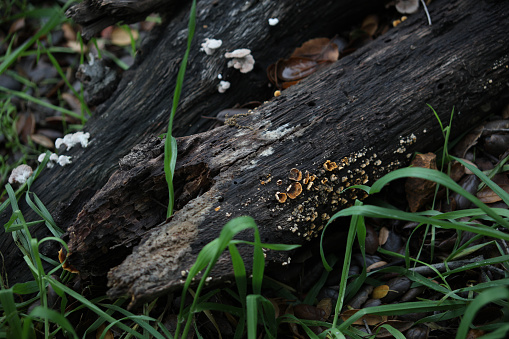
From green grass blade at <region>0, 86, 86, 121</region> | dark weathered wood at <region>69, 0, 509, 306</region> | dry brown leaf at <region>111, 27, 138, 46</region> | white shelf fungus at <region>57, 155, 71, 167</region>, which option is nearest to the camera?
dark weathered wood at <region>69, 0, 509, 306</region>

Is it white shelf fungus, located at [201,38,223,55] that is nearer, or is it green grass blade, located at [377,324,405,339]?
green grass blade, located at [377,324,405,339]

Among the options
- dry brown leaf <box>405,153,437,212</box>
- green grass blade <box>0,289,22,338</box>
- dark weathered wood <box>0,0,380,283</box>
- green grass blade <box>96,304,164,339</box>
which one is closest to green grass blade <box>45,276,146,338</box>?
green grass blade <box>96,304,164,339</box>

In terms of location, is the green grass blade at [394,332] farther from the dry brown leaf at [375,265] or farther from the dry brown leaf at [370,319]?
the dry brown leaf at [375,265]

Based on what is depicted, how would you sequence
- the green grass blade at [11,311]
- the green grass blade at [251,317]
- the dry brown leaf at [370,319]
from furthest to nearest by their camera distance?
1. the dry brown leaf at [370,319]
2. the green grass blade at [11,311]
3. the green grass blade at [251,317]

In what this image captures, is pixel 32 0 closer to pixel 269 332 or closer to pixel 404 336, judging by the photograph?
pixel 269 332

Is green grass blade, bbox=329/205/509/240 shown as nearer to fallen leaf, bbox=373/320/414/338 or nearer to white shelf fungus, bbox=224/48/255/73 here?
fallen leaf, bbox=373/320/414/338

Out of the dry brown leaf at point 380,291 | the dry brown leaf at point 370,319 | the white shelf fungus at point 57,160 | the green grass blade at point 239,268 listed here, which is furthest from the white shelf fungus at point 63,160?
the dry brown leaf at point 380,291

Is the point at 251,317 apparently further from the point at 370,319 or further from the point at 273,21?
the point at 273,21
